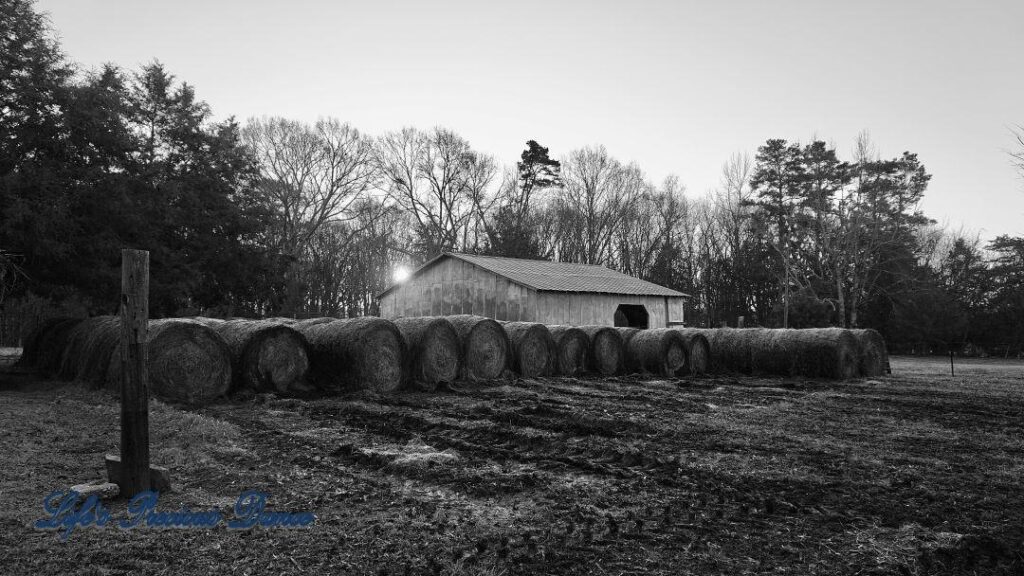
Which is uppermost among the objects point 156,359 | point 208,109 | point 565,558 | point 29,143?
point 208,109

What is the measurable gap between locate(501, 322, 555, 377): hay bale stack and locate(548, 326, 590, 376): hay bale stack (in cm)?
32

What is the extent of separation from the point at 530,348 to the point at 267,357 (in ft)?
21.3

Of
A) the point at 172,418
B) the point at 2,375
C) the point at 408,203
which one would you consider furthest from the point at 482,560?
the point at 408,203

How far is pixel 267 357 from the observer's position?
1145 centimetres

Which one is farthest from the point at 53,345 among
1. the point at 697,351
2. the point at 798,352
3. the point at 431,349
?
the point at 798,352

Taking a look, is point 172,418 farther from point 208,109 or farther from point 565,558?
point 208,109

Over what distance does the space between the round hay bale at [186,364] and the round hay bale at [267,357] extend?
30cm

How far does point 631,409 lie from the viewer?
1012 centimetres

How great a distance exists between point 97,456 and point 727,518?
5.91 m

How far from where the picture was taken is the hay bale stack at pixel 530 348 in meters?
15.5

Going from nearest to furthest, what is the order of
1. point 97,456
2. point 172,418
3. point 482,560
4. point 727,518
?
point 482,560
point 727,518
point 97,456
point 172,418

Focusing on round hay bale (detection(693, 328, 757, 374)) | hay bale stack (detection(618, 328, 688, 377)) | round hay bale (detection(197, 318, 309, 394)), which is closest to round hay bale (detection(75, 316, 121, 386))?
round hay bale (detection(197, 318, 309, 394))

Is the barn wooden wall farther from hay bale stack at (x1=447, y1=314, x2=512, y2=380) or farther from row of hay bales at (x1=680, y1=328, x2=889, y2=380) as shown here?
hay bale stack at (x1=447, y1=314, x2=512, y2=380)

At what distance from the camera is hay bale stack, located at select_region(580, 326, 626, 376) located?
56.7 ft
